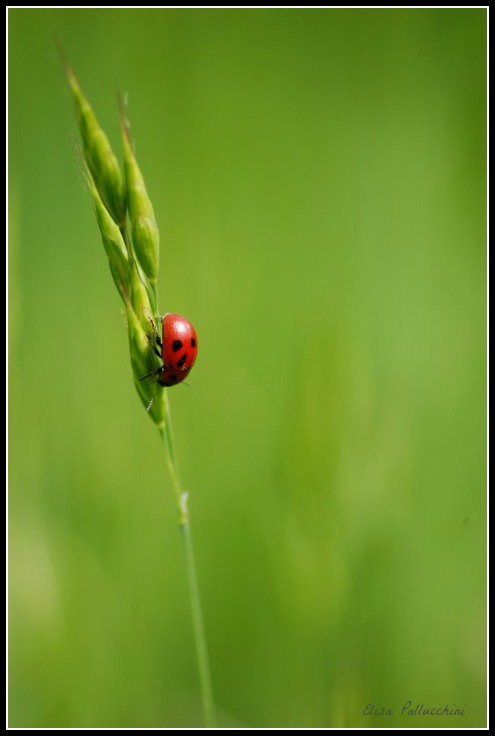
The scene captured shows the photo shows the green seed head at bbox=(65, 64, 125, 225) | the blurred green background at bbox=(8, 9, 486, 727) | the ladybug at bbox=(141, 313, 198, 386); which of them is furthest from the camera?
the blurred green background at bbox=(8, 9, 486, 727)

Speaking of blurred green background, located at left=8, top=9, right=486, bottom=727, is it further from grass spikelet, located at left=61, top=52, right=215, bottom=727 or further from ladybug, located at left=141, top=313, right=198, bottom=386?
grass spikelet, located at left=61, top=52, right=215, bottom=727

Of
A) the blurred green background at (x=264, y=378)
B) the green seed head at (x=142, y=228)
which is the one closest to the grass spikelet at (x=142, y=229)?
the green seed head at (x=142, y=228)

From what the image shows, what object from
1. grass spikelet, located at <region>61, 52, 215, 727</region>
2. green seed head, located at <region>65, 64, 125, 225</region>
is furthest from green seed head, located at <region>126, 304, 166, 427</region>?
green seed head, located at <region>65, 64, 125, 225</region>

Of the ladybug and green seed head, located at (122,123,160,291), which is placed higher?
green seed head, located at (122,123,160,291)

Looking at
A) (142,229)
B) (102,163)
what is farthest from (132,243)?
(102,163)

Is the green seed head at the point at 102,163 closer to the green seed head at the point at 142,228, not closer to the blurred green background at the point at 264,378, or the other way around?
the green seed head at the point at 142,228
